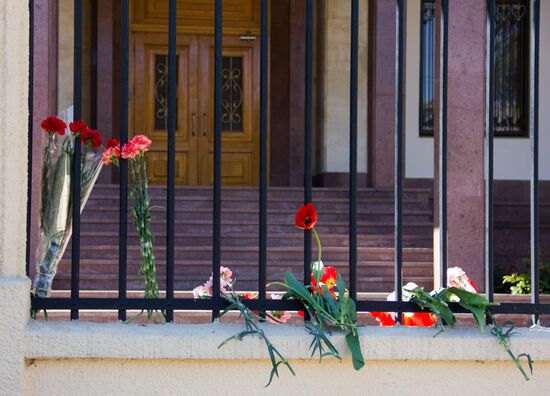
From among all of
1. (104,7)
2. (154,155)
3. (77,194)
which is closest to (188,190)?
(154,155)

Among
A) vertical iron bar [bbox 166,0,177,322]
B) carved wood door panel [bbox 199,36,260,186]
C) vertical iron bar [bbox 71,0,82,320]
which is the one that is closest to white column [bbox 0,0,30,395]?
vertical iron bar [bbox 71,0,82,320]

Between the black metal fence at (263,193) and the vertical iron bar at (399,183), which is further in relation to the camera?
the vertical iron bar at (399,183)

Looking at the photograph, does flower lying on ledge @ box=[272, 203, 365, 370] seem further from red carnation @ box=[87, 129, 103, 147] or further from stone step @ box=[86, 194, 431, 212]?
stone step @ box=[86, 194, 431, 212]

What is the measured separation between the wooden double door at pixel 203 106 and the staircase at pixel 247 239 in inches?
86.3

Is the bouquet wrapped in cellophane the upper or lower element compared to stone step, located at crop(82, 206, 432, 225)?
upper

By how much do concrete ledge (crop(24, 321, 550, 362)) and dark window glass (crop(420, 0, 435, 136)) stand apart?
9271mm

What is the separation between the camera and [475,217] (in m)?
9.06

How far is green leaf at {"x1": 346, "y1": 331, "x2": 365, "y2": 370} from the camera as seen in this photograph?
3.15 m

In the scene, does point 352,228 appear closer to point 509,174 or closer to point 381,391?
point 381,391

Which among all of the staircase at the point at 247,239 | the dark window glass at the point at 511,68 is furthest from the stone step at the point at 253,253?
the dark window glass at the point at 511,68

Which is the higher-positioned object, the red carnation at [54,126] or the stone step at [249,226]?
the red carnation at [54,126]

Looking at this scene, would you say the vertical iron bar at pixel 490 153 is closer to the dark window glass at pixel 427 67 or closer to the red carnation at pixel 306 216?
the red carnation at pixel 306 216

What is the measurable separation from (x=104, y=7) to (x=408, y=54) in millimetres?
4004

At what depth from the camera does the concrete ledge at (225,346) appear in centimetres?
313
